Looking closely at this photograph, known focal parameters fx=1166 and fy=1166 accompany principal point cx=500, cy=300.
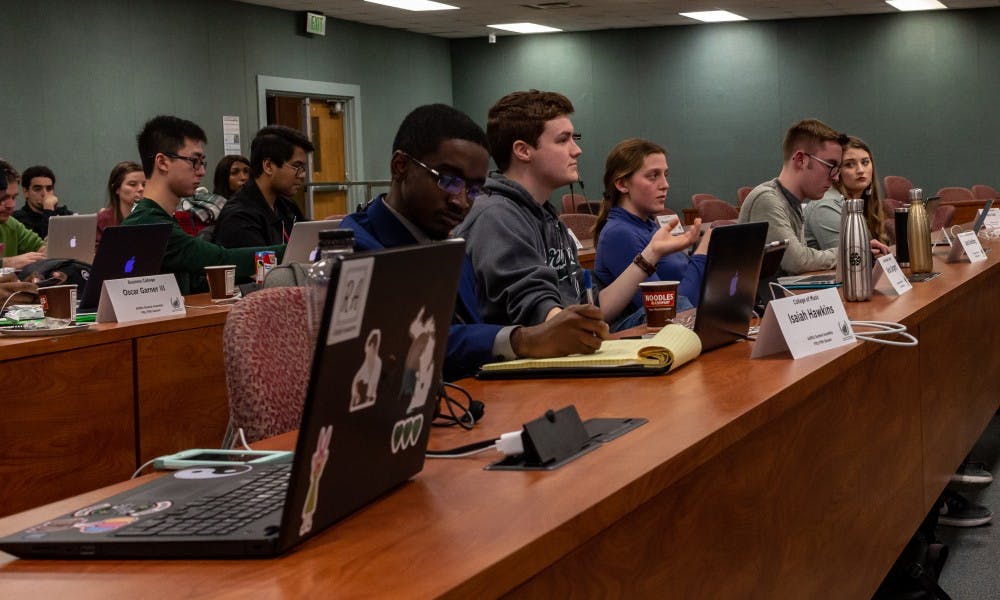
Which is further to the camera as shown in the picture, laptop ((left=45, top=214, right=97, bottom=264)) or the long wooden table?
laptop ((left=45, top=214, right=97, bottom=264))

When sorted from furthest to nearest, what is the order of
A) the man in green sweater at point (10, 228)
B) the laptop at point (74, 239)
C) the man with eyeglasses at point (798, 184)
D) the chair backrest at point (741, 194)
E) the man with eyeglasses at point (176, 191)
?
the chair backrest at point (741, 194)
the man in green sweater at point (10, 228)
the laptop at point (74, 239)
the man with eyeglasses at point (176, 191)
the man with eyeglasses at point (798, 184)

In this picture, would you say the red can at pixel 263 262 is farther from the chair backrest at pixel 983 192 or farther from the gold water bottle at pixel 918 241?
the chair backrest at pixel 983 192

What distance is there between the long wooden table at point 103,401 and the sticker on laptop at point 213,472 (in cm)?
187

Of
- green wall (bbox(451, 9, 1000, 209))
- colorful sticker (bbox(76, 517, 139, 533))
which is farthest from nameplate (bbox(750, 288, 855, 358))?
green wall (bbox(451, 9, 1000, 209))

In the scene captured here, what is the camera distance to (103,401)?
327cm

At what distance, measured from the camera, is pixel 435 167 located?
85.4 inches

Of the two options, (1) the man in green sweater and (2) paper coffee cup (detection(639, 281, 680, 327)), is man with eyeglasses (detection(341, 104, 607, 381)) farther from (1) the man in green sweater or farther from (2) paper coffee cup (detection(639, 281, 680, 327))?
(1) the man in green sweater

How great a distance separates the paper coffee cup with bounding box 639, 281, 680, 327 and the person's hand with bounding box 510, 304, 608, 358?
0.40 meters

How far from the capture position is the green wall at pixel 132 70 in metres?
8.66

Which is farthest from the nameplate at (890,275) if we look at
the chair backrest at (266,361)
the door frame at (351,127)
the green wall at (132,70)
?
the door frame at (351,127)

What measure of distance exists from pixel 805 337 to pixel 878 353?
39cm

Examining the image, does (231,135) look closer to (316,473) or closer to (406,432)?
(406,432)

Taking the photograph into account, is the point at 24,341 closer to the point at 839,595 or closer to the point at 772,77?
the point at 839,595

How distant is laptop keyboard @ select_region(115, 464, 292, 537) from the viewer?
1.05 metres
